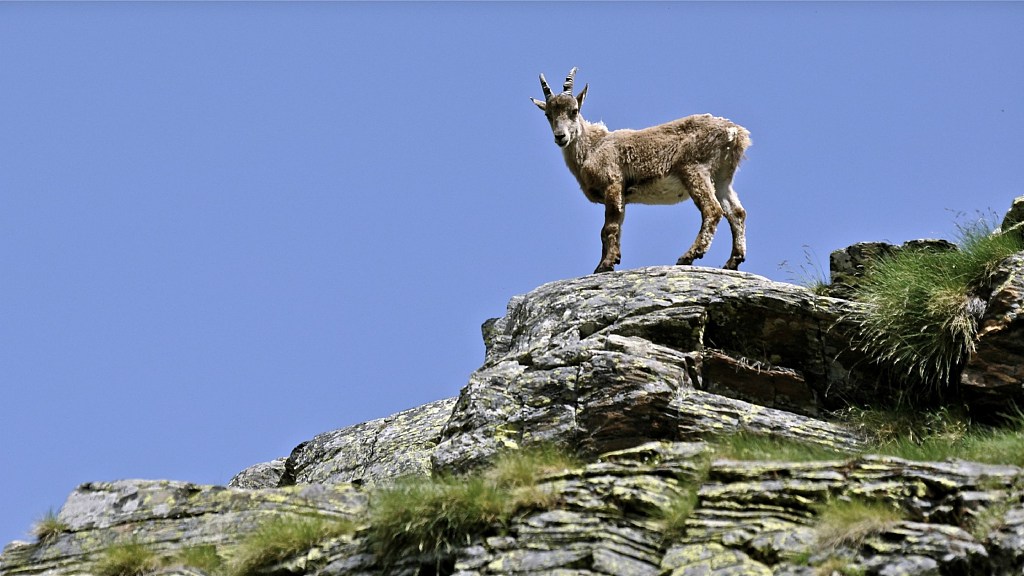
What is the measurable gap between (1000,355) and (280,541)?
293 inches

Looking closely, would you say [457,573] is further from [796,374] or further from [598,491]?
[796,374]

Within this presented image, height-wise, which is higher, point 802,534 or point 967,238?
point 967,238

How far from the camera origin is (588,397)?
1248cm

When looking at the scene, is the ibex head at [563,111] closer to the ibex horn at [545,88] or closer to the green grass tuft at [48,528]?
the ibex horn at [545,88]

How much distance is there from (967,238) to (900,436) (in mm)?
2744

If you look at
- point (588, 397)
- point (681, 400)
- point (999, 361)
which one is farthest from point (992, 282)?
point (588, 397)

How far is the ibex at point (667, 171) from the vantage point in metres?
17.0

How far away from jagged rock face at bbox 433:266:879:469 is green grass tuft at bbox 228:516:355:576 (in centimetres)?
186

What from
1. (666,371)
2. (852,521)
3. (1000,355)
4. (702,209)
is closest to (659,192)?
(702,209)

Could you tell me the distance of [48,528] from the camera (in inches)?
475

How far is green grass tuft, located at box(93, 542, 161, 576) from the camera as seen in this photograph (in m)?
11.1

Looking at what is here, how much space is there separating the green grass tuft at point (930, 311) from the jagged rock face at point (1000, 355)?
17 centimetres

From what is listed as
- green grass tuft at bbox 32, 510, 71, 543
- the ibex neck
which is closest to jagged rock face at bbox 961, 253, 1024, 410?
the ibex neck

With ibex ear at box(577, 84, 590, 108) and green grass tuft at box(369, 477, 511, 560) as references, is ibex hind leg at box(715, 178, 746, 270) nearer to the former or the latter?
ibex ear at box(577, 84, 590, 108)
